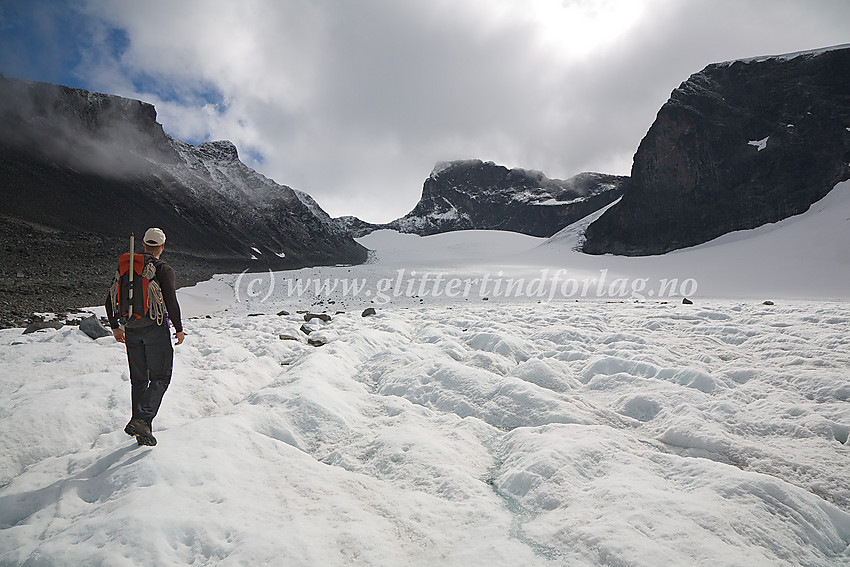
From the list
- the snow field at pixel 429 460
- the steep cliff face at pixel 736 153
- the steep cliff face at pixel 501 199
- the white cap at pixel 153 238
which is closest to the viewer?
the snow field at pixel 429 460

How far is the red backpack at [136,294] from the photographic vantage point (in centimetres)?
365

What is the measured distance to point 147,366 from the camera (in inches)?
153

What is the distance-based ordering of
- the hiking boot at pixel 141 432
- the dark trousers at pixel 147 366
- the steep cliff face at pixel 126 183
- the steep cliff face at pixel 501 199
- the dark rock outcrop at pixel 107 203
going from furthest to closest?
1. the steep cliff face at pixel 501 199
2. the steep cliff face at pixel 126 183
3. the dark rock outcrop at pixel 107 203
4. the dark trousers at pixel 147 366
5. the hiking boot at pixel 141 432

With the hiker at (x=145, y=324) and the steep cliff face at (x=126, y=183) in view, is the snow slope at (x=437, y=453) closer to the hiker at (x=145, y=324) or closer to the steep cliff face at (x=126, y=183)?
the hiker at (x=145, y=324)

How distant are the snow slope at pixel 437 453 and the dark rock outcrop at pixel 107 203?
8.57 m

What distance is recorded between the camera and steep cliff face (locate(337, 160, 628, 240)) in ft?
451

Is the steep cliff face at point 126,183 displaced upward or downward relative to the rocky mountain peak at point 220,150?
downward

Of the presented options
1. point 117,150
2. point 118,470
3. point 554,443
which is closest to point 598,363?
point 554,443

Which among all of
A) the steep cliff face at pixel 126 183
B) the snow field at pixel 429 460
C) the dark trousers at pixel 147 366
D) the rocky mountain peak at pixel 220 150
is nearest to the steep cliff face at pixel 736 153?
the snow field at pixel 429 460

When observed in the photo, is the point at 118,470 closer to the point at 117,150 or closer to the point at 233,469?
the point at 233,469

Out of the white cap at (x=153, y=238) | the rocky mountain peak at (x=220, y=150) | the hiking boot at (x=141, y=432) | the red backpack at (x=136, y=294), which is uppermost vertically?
the rocky mountain peak at (x=220, y=150)

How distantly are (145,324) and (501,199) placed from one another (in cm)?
16401

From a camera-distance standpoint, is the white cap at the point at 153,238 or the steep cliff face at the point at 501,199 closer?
the white cap at the point at 153,238

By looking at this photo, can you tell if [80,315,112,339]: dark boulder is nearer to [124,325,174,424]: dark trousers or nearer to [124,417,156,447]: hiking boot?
[124,325,174,424]: dark trousers
